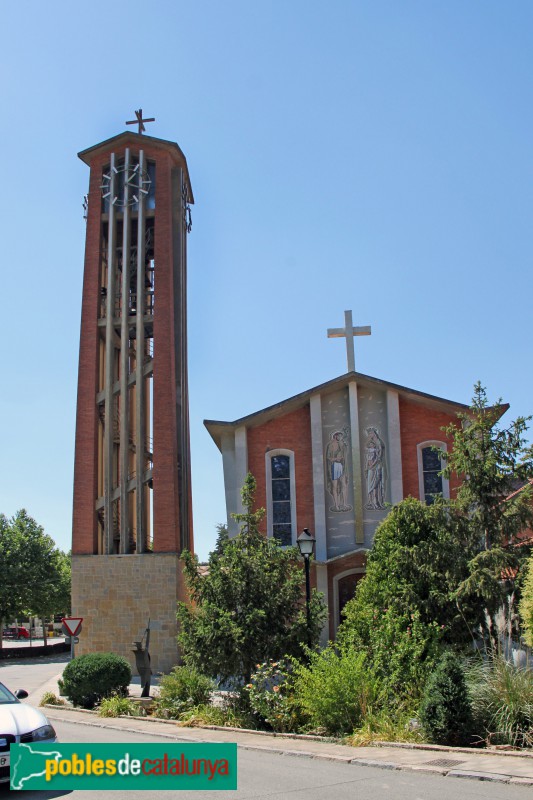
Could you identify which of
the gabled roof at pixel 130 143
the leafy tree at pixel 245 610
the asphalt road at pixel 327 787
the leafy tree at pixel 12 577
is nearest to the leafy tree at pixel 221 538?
the leafy tree at pixel 245 610

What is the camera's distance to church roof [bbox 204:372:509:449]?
25.8 meters

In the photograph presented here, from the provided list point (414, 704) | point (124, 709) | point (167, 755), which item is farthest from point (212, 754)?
A: point (124, 709)

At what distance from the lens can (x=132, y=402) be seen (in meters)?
33.8

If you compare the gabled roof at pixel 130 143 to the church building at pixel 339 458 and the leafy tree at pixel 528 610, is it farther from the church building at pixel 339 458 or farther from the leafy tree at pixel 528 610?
the leafy tree at pixel 528 610

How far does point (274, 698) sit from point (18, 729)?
21.4 feet

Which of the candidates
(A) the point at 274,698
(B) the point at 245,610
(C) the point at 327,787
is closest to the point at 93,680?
(B) the point at 245,610

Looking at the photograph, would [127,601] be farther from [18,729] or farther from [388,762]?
[18,729]

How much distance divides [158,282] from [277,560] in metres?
18.9

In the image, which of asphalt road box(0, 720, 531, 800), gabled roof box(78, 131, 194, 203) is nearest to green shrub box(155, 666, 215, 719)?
asphalt road box(0, 720, 531, 800)

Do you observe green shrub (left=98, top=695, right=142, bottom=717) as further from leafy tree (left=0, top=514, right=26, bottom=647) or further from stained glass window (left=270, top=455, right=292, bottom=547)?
leafy tree (left=0, top=514, right=26, bottom=647)

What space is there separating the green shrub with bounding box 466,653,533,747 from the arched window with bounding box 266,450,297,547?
13477 mm

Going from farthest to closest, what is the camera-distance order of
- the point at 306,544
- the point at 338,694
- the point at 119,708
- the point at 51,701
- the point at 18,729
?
the point at 51,701, the point at 119,708, the point at 306,544, the point at 338,694, the point at 18,729

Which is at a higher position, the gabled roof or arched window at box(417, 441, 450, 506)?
the gabled roof

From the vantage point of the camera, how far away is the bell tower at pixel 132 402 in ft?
97.0
